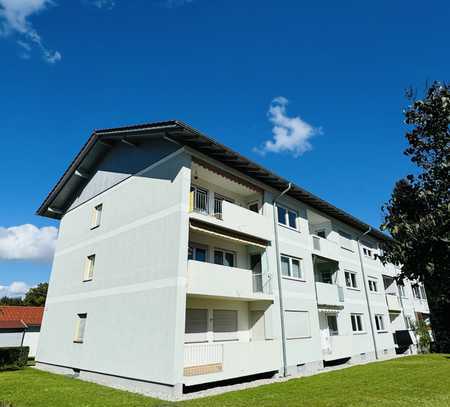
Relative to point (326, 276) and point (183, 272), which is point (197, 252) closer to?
point (183, 272)

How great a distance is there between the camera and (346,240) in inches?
1133

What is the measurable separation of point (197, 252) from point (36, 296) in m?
63.0

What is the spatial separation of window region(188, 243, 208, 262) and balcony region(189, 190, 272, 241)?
1.81 meters

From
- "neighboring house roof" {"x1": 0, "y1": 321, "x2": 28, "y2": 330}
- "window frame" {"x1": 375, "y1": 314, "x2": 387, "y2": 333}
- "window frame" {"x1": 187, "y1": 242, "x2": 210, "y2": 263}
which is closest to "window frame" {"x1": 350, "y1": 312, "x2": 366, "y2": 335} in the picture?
"window frame" {"x1": 375, "y1": 314, "x2": 387, "y2": 333}

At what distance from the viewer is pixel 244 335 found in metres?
17.8

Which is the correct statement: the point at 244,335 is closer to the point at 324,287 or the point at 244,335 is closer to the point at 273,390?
the point at 273,390

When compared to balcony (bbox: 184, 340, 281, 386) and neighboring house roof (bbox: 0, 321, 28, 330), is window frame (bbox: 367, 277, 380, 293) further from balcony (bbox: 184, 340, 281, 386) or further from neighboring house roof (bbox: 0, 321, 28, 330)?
neighboring house roof (bbox: 0, 321, 28, 330)

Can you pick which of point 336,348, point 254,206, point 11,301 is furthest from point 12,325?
point 11,301

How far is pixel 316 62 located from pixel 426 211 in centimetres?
876

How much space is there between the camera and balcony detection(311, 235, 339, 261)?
2312 centimetres

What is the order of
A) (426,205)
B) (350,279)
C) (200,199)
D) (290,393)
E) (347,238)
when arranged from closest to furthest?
(426,205) → (290,393) → (200,199) → (350,279) → (347,238)

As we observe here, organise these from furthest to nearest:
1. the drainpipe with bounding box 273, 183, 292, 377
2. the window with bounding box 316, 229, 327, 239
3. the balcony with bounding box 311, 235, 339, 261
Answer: the window with bounding box 316, 229, 327, 239
the balcony with bounding box 311, 235, 339, 261
the drainpipe with bounding box 273, 183, 292, 377

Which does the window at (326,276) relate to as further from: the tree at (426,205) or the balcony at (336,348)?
the tree at (426,205)

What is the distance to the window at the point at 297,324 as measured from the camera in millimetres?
18312
